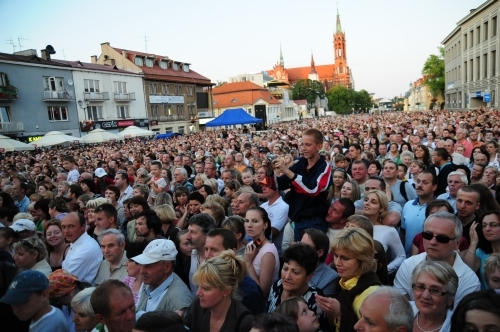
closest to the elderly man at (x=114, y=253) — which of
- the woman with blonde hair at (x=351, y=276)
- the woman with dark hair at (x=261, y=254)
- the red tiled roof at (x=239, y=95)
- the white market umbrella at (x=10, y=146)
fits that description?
the woman with dark hair at (x=261, y=254)

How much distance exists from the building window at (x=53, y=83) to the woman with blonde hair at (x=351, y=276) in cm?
A: 3566

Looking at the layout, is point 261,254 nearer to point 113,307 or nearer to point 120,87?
point 113,307

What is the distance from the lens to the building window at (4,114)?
28078mm

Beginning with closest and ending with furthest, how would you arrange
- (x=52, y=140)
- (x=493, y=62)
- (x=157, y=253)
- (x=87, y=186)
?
(x=157, y=253) < (x=87, y=186) < (x=52, y=140) < (x=493, y=62)

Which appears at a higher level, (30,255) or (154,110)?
(154,110)

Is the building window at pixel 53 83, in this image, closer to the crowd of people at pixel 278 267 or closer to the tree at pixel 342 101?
the crowd of people at pixel 278 267

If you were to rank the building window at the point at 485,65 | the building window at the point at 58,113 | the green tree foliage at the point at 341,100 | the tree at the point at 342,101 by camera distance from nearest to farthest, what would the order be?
the building window at the point at 58,113, the building window at the point at 485,65, the tree at the point at 342,101, the green tree foliage at the point at 341,100

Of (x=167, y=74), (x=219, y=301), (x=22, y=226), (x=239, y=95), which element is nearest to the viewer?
(x=219, y=301)

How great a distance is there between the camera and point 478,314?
1937mm

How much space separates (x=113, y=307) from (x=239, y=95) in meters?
75.6

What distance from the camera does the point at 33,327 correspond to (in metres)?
2.80

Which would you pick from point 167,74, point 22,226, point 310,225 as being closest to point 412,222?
point 310,225

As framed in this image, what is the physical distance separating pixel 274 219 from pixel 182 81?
47730 millimetres

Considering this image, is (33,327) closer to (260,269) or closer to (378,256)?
(260,269)
